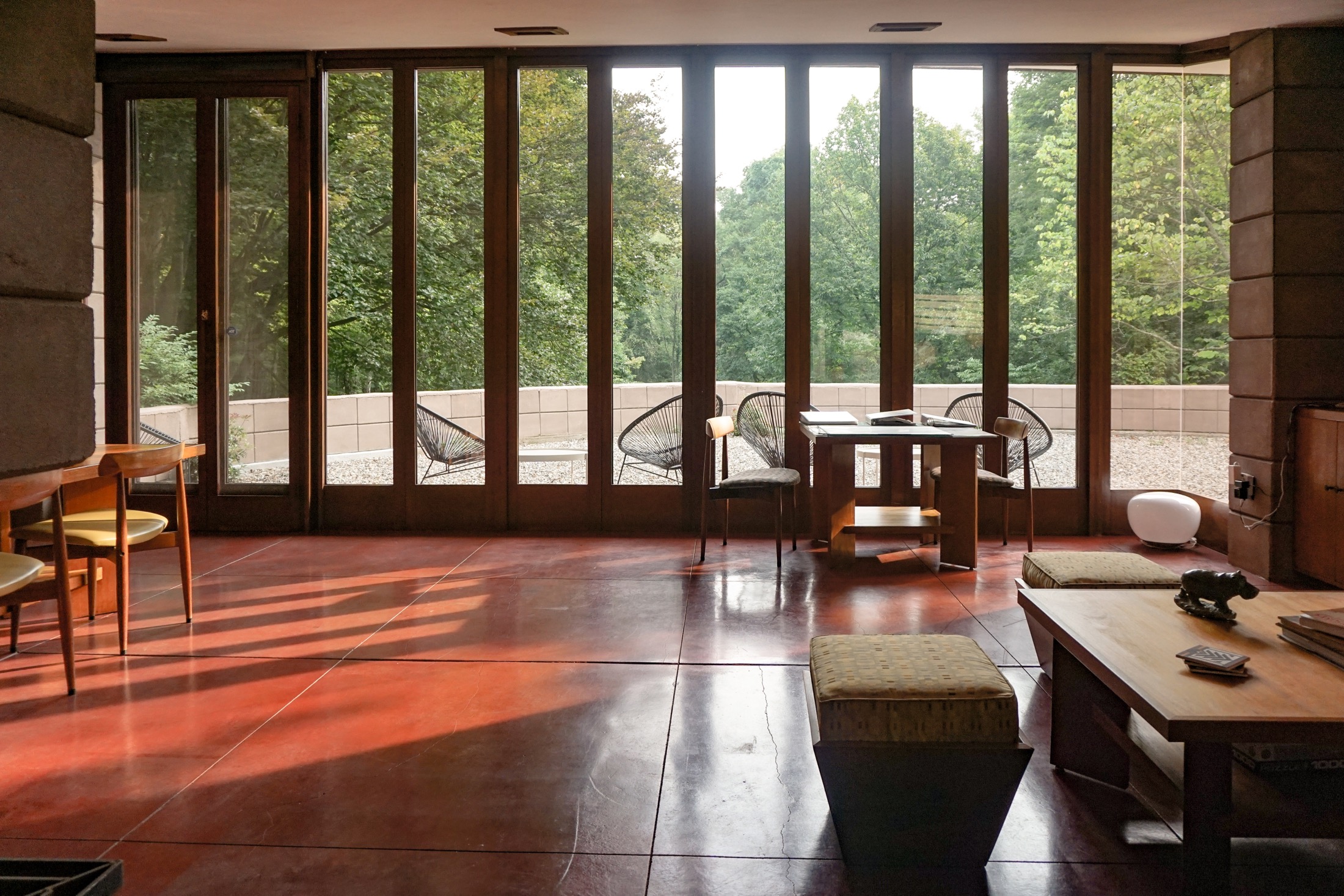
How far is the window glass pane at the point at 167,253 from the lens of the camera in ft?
22.5

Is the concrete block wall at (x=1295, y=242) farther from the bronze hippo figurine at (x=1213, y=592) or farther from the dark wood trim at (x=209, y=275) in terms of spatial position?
the dark wood trim at (x=209, y=275)

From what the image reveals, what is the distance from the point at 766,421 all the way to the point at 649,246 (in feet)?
4.68

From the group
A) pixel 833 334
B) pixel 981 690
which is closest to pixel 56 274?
pixel 981 690

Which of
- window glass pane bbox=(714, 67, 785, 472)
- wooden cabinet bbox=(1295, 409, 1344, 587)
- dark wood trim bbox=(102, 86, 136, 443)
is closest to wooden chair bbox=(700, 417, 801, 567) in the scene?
window glass pane bbox=(714, 67, 785, 472)

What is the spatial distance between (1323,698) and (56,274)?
2447mm

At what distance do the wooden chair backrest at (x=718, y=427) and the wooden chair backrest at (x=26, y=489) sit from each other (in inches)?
137

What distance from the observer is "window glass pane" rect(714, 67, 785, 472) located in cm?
681

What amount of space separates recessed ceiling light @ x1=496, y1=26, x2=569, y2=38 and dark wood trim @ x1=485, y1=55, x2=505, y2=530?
17.3 inches

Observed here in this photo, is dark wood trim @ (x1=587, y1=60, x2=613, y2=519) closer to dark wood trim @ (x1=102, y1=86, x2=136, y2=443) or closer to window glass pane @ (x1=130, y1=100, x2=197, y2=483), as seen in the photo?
window glass pane @ (x1=130, y1=100, x2=197, y2=483)

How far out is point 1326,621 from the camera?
2.44m

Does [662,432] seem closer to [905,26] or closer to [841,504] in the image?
[841,504]

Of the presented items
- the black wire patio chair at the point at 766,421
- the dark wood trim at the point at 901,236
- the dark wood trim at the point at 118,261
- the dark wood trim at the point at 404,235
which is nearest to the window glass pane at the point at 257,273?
the dark wood trim at the point at 118,261

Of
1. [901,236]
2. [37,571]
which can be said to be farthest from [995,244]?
[37,571]

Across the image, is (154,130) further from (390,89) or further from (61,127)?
(61,127)
